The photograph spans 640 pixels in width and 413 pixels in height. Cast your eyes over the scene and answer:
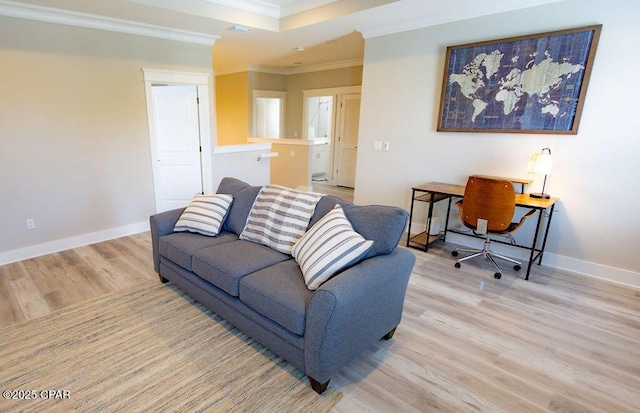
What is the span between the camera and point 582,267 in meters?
3.41

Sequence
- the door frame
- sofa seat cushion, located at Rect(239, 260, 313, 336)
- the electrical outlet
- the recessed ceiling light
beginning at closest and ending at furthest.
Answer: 1. sofa seat cushion, located at Rect(239, 260, 313, 336)
2. the electrical outlet
3. the recessed ceiling light
4. the door frame

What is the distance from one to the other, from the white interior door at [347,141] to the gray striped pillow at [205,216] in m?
4.30

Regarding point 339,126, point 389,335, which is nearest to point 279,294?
point 389,335

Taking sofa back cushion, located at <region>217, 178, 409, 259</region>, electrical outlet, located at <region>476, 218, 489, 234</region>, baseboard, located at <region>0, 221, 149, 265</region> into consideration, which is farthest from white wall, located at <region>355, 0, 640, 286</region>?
baseboard, located at <region>0, 221, 149, 265</region>

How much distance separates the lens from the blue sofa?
1729mm

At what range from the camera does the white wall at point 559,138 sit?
118 inches

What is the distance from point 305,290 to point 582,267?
10.3ft

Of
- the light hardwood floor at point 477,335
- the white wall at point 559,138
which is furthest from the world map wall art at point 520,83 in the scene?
the light hardwood floor at point 477,335

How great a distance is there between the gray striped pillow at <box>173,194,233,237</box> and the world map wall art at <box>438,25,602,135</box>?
2758mm

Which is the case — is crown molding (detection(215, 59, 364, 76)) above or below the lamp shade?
above

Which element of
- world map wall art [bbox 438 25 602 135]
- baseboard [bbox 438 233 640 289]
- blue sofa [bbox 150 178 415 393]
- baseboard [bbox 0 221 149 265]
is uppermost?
world map wall art [bbox 438 25 602 135]

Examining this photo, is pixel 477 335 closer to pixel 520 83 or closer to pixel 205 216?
pixel 205 216

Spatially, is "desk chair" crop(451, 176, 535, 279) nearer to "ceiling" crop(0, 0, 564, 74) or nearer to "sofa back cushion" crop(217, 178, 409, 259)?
"sofa back cushion" crop(217, 178, 409, 259)

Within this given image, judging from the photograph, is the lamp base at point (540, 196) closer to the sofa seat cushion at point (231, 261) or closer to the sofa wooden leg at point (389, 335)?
the sofa wooden leg at point (389, 335)
